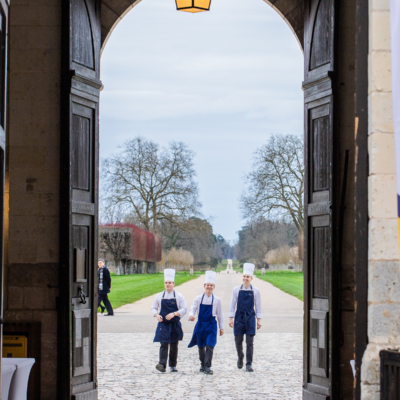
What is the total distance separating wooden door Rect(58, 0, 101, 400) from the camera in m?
7.32

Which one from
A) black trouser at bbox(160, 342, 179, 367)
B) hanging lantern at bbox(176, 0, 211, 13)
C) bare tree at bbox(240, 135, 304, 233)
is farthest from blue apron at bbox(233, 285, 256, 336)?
bare tree at bbox(240, 135, 304, 233)

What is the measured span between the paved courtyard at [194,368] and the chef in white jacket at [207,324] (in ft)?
0.94

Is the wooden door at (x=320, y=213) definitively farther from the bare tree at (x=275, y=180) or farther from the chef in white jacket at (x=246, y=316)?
the bare tree at (x=275, y=180)

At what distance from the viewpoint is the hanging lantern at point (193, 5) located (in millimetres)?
7518

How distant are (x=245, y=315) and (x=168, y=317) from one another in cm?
124

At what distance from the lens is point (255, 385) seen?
920cm

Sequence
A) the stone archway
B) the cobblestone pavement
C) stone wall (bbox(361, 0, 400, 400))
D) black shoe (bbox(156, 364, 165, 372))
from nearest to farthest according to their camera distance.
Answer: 1. stone wall (bbox(361, 0, 400, 400))
2. the stone archway
3. the cobblestone pavement
4. black shoe (bbox(156, 364, 165, 372))

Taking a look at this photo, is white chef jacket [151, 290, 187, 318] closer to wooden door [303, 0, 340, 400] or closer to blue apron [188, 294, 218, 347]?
blue apron [188, 294, 218, 347]

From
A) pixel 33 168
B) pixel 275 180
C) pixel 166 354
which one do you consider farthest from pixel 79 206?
pixel 275 180

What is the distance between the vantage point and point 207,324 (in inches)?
410

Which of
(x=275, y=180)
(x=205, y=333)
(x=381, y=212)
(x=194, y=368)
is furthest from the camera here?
(x=275, y=180)

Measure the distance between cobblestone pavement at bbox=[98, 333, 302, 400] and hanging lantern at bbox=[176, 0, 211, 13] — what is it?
4.67 metres

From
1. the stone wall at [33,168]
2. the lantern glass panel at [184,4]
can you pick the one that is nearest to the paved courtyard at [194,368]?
the stone wall at [33,168]

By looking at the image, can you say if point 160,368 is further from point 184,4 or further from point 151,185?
point 151,185
